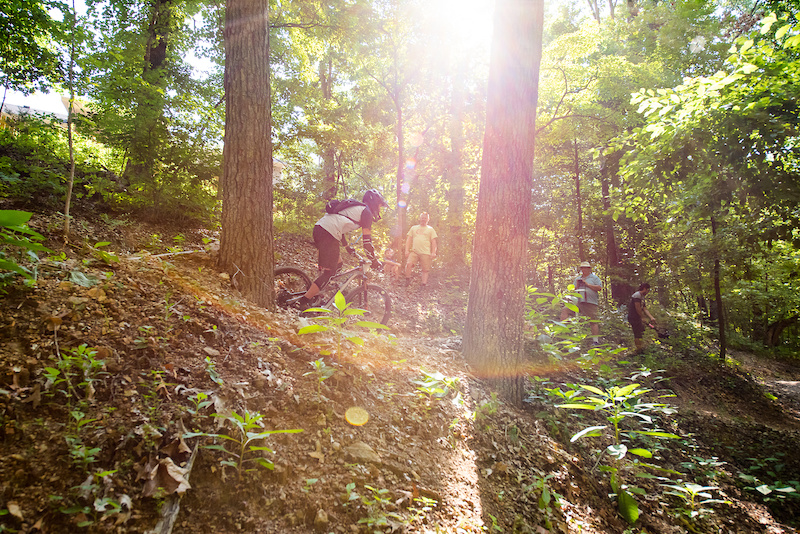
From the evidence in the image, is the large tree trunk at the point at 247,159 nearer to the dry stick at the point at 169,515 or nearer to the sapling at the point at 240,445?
the sapling at the point at 240,445

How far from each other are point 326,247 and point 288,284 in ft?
4.34

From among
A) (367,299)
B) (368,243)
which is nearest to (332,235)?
(368,243)

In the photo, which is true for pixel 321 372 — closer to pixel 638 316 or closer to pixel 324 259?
pixel 324 259

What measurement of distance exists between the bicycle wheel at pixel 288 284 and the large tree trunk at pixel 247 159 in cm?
95

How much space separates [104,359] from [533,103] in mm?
4947

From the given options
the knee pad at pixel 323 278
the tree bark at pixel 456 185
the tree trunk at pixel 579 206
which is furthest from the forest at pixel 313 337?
the tree trunk at pixel 579 206

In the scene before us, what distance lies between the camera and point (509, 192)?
4199mm

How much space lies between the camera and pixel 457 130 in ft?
47.1

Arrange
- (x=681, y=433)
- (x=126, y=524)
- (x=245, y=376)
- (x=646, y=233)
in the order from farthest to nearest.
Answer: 1. (x=646, y=233)
2. (x=681, y=433)
3. (x=245, y=376)
4. (x=126, y=524)

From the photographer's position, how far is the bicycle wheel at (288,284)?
5391mm

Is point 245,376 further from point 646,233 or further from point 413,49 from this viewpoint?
point 646,233

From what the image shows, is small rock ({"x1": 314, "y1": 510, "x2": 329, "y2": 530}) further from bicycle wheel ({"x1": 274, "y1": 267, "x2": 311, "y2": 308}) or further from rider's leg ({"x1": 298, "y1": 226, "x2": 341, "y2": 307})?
rider's leg ({"x1": 298, "y1": 226, "x2": 341, "y2": 307})

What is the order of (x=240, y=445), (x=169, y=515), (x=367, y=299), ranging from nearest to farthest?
(x=169, y=515)
(x=240, y=445)
(x=367, y=299)

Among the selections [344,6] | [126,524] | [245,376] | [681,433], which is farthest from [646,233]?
[126,524]
